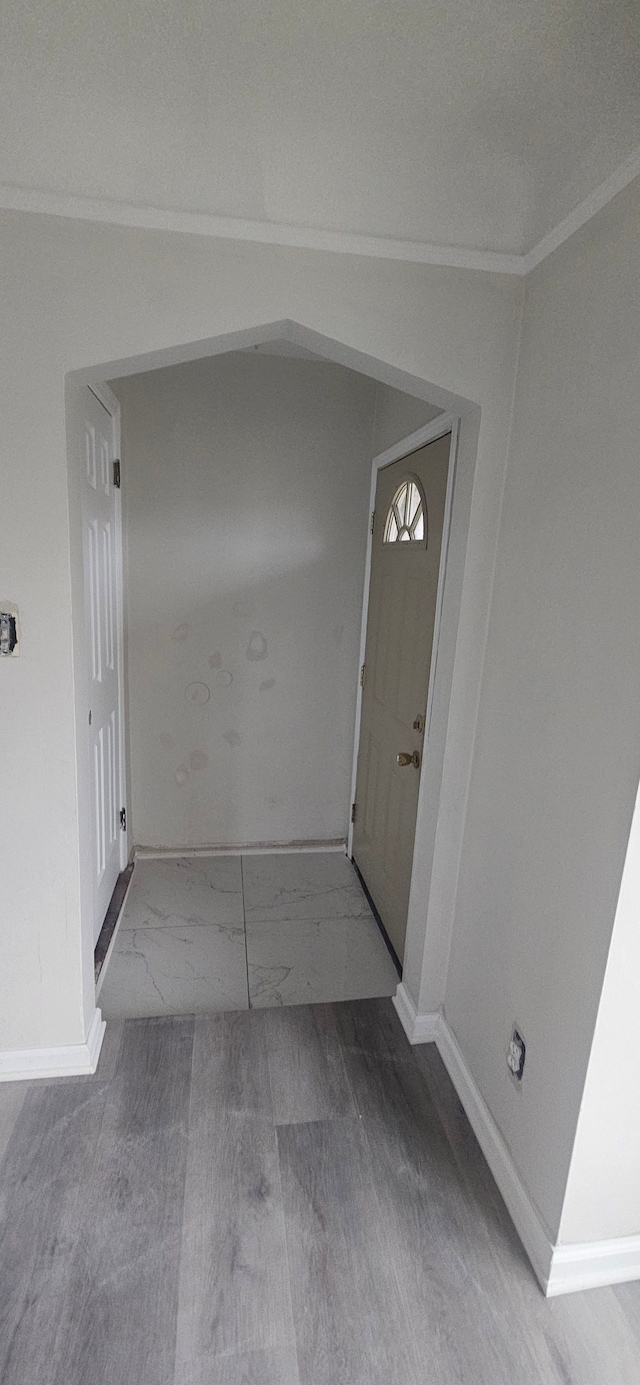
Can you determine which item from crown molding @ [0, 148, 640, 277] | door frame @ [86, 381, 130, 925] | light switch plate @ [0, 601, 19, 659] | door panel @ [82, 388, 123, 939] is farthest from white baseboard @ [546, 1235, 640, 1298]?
crown molding @ [0, 148, 640, 277]

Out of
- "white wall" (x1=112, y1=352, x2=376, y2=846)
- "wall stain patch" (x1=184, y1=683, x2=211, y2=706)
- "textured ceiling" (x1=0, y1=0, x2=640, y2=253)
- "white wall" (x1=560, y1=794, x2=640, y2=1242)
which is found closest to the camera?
"textured ceiling" (x1=0, y1=0, x2=640, y2=253)

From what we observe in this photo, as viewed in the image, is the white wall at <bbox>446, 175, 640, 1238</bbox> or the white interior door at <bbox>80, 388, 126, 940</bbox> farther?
the white interior door at <bbox>80, 388, 126, 940</bbox>

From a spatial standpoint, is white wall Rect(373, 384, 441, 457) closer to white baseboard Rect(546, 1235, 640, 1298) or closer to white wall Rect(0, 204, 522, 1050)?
white wall Rect(0, 204, 522, 1050)

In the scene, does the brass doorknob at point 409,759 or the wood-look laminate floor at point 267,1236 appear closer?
the wood-look laminate floor at point 267,1236

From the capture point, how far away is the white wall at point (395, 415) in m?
2.14

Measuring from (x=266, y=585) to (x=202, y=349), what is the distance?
1311mm

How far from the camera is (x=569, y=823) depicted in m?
1.30

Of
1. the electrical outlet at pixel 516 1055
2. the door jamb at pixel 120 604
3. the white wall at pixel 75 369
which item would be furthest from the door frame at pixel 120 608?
the electrical outlet at pixel 516 1055

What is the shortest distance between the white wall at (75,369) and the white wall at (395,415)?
0.41m

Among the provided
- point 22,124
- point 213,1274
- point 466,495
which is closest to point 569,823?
point 466,495

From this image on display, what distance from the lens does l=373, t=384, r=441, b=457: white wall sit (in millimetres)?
2137

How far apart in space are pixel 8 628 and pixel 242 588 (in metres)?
1.39

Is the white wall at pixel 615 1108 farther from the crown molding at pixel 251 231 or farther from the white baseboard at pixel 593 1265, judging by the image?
the crown molding at pixel 251 231

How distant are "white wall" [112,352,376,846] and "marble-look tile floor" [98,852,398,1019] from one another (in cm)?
23
